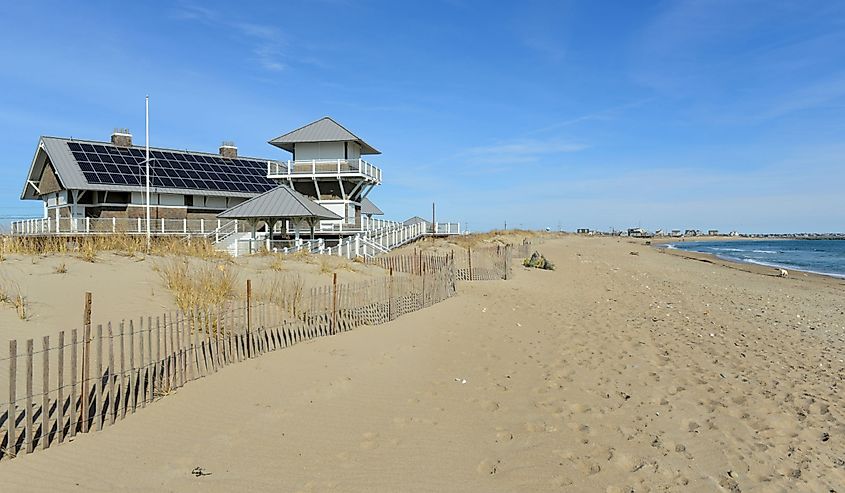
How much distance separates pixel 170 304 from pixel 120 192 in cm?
2678

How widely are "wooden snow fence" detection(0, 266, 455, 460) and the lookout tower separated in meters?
22.0

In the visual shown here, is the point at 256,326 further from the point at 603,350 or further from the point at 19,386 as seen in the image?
the point at 603,350

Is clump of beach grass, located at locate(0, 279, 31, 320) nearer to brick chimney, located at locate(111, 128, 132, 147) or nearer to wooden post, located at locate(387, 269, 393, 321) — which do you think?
wooden post, located at locate(387, 269, 393, 321)

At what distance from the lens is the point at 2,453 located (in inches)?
191

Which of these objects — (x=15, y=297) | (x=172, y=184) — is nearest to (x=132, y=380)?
(x=15, y=297)

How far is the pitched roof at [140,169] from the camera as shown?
103 ft

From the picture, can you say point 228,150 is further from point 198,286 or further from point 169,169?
point 198,286

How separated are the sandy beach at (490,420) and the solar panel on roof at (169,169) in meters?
28.6

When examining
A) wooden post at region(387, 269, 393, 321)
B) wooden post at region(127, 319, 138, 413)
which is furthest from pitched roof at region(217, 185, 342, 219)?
wooden post at region(127, 319, 138, 413)

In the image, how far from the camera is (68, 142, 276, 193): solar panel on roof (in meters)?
32.5

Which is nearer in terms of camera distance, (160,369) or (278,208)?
(160,369)

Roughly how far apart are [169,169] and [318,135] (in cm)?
1076

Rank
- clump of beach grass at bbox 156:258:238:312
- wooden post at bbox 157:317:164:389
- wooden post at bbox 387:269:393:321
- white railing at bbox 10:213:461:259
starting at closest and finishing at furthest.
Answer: wooden post at bbox 157:317:164:389
clump of beach grass at bbox 156:258:238:312
wooden post at bbox 387:269:393:321
white railing at bbox 10:213:461:259

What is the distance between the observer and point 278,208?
24172 millimetres
